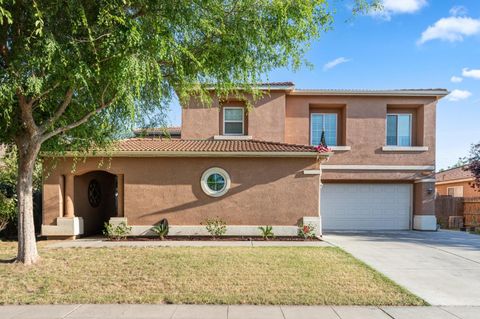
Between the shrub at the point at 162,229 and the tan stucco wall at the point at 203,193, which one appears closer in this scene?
the shrub at the point at 162,229

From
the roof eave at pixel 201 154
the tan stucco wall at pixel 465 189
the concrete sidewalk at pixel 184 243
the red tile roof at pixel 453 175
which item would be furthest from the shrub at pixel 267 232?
the red tile roof at pixel 453 175

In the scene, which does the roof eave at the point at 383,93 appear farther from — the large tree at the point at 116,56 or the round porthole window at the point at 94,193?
the round porthole window at the point at 94,193

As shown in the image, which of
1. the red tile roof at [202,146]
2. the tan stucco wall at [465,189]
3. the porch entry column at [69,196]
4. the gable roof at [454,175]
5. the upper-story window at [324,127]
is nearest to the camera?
the red tile roof at [202,146]

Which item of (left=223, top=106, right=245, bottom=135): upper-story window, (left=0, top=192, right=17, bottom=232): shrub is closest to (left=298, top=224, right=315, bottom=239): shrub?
(left=223, top=106, right=245, bottom=135): upper-story window

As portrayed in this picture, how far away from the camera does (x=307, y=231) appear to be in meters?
13.1

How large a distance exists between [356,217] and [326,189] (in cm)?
200

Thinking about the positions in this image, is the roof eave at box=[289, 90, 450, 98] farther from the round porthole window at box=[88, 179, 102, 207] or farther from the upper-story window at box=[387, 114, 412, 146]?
the round porthole window at box=[88, 179, 102, 207]

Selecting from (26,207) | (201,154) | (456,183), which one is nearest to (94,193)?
(201,154)

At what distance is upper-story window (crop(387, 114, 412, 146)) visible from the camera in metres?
17.3

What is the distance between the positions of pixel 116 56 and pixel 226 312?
206 inches

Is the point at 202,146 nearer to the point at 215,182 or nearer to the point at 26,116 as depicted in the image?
the point at 215,182

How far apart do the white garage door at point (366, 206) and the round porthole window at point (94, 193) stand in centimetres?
1085

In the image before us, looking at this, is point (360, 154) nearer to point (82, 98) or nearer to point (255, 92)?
point (255, 92)

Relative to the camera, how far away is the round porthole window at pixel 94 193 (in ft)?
50.5
